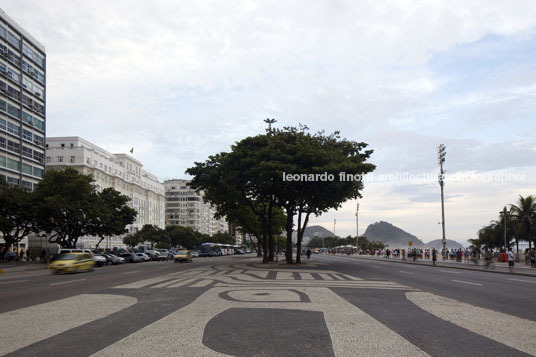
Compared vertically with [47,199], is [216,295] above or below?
below

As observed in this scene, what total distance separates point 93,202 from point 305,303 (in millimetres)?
44721

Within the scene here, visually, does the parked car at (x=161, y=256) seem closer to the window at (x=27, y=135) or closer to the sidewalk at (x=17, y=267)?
the sidewalk at (x=17, y=267)

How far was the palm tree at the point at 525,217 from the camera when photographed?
6328 cm

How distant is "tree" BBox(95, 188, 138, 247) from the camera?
53.7 m

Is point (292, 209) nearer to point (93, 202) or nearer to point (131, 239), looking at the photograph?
point (93, 202)

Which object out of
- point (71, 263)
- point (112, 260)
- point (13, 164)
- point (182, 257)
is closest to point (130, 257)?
point (112, 260)

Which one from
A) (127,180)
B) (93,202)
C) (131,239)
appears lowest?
(131,239)

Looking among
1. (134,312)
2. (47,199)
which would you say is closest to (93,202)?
(47,199)

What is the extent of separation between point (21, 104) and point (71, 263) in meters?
47.4

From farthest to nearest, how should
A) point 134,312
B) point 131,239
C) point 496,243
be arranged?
point 131,239 < point 496,243 < point 134,312

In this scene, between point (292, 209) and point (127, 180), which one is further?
point (127, 180)

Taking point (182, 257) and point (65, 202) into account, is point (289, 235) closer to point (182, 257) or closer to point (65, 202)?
point (182, 257)

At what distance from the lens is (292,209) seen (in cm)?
3950

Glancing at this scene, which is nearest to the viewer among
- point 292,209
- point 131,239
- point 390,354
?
point 390,354
